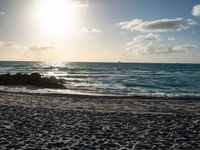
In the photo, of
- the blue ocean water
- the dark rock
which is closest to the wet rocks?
the blue ocean water

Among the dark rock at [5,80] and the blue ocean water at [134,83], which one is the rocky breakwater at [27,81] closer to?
the dark rock at [5,80]

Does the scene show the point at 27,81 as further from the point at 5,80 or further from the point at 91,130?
the point at 91,130

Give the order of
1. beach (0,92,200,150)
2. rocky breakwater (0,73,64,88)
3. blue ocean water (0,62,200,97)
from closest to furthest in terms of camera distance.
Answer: beach (0,92,200,150) < blue ocean water (0,62,200,97) < rocky breakwater (0,73,64,88)

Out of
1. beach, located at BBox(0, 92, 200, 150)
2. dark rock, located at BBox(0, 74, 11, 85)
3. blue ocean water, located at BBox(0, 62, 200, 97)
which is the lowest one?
blue ocean water, located at BBox(0, 62, 200, 97)

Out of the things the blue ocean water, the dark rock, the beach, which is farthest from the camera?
the dark rock

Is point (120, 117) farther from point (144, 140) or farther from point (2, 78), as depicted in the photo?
point (2, 78)

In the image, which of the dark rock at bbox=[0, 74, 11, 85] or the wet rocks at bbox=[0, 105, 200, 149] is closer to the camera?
the wet rocks at bbox=[0, 105, 200, 149]

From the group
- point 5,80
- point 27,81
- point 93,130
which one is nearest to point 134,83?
point 27,81

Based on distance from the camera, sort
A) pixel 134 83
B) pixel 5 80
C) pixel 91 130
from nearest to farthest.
A: pixel 91 130
pixel 5 80
pixel 134 83

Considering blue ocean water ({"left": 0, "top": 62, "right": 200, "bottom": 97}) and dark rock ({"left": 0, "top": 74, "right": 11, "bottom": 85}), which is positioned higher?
dark rock ({"left": 0, "top": 74, "right": 11, "bottom": 85})

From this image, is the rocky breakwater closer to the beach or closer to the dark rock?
the dark rock

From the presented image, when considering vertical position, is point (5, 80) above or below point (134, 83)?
above

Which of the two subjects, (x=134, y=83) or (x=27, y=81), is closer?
(x=27, y=81)

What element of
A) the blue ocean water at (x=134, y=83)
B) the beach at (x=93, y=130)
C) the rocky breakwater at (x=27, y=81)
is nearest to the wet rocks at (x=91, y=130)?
the beach at (x=93, y=130)
